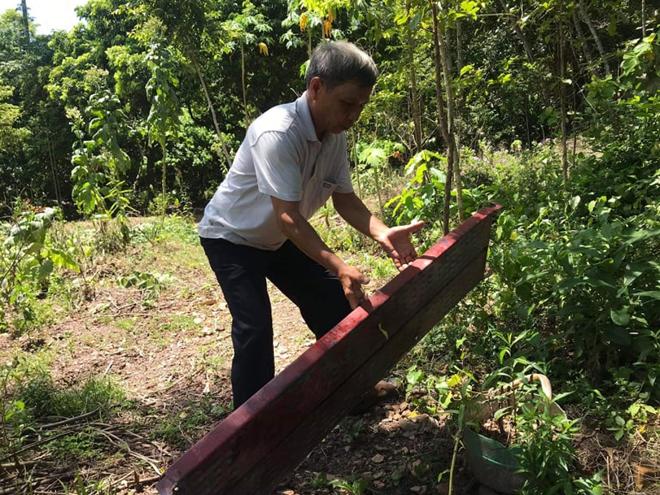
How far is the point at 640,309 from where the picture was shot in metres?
2.39

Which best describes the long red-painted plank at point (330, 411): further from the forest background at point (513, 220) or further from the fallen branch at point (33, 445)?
the fallen branch at point (33, 445)

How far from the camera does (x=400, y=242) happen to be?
8.14 ft

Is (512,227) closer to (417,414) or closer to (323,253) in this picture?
(417,414)

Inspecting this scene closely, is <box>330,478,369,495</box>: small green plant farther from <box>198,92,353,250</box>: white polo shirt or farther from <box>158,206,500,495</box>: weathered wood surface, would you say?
<box>198,92,353,250</box>: white polo shirt

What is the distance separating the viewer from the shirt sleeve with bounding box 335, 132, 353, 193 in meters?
2.44

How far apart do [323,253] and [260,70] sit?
12647 millimetres

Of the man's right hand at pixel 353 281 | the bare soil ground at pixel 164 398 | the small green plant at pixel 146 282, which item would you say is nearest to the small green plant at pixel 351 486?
the bare soil ground at pixel 164 398

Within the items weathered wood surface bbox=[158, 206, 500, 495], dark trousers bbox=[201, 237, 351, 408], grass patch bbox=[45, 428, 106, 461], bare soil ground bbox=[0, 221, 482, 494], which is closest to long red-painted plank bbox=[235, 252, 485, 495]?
weathered wood surface bbox=[158, 206, 500, 495]

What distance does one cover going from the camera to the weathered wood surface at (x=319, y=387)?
1411 mm

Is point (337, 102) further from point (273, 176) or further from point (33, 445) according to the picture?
point (33, 445)

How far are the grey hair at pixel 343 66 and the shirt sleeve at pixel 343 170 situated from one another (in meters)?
0.41

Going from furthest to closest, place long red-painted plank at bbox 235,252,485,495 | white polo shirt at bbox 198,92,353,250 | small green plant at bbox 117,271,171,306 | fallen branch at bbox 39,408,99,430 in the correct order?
1. small green plant at bbox 117,271,171,306
2. fallen branch at bbox 39,408,99,430
3. white polo shirt at bbox 198,92,353,250
4. long red-painted plank at bbox 235,252,485,495

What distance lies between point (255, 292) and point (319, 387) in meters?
0.68

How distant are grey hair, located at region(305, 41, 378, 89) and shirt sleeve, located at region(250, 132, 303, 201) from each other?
0.89 ft
